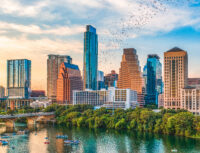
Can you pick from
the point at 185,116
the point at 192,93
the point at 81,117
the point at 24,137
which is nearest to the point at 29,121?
the point at 81,117

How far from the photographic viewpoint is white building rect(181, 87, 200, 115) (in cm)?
17125

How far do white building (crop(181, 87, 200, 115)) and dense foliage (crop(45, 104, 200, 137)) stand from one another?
52111mm

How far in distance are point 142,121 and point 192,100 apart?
237ft

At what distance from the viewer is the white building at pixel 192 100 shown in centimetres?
17125

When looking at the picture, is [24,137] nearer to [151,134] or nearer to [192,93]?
[151,134]

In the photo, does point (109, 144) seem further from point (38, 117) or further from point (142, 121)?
point (38, 117)

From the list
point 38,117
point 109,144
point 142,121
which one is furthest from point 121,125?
point 38,117

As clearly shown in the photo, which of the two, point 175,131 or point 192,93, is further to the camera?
point 192,93

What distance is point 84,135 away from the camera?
10400cm

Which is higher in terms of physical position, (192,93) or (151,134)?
(192,93)

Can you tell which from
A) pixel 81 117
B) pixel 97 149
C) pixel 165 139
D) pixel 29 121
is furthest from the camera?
pixel 29 121

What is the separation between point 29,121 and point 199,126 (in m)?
98.9

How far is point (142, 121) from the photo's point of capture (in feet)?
375

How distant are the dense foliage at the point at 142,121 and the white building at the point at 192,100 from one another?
171 ft
